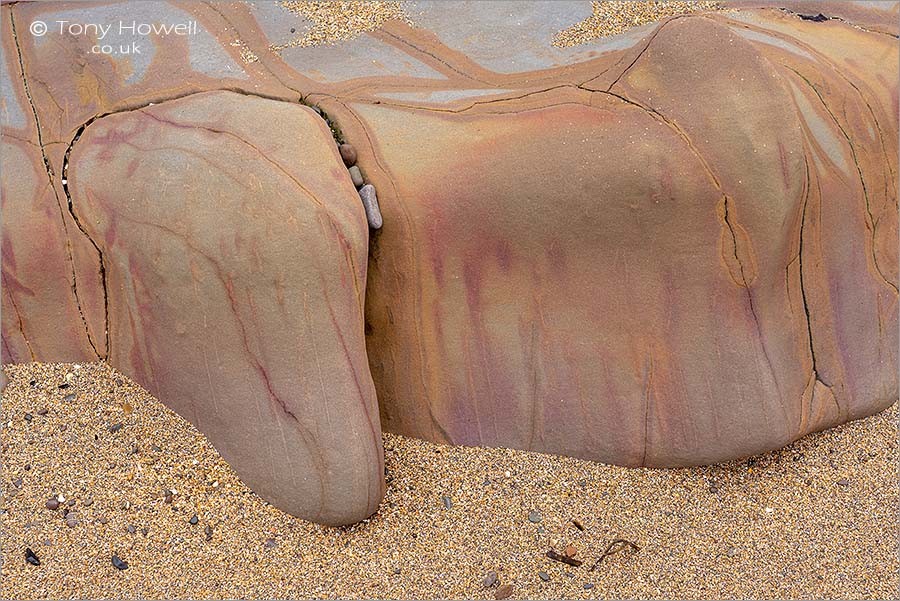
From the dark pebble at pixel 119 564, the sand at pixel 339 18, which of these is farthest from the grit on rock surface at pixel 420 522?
the sand at pixel 339 18

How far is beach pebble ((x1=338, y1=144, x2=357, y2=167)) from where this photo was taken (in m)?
2.20

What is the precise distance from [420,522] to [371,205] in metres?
0.81

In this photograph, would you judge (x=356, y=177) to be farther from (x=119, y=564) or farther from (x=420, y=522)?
(x=119, y=564)

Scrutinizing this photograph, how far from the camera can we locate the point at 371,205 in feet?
7.06

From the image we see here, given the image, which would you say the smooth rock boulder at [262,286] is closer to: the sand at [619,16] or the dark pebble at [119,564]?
the dark pebble at [119,564]

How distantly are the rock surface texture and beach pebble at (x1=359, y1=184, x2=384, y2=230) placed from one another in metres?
0.03

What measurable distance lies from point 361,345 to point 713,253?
900 millimetres

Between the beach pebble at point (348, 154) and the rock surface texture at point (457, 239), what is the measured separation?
0.11 feet

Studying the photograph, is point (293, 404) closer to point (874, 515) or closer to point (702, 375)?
point (702, 375)

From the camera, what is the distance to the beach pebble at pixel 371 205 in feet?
7.06

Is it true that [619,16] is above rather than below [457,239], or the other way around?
above

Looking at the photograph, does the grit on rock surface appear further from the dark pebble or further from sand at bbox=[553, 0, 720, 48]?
sand at bbox=[553, 0, 720, 48]

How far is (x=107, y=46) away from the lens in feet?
7.99

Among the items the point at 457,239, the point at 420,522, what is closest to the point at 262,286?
the point at 457,239
